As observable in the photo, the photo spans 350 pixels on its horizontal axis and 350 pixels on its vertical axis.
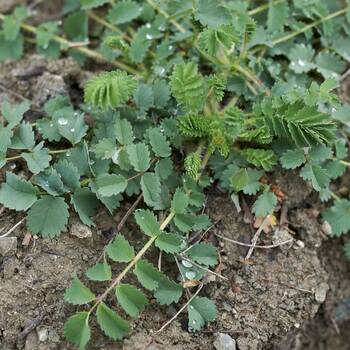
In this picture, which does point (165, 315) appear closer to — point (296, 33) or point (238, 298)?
point (238, 298)

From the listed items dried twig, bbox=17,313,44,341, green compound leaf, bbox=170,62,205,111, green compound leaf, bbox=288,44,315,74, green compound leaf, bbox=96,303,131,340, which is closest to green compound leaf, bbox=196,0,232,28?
green compound leaf, bbox=170,62,205,111

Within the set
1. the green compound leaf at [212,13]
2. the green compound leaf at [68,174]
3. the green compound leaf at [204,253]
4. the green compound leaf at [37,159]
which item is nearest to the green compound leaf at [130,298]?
the green compound leaf at [204,253]

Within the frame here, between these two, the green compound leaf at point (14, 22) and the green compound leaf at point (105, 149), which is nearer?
the green compound leaf at point (105, 149)

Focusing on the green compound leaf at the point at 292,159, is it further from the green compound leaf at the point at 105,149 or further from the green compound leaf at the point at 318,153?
the green compound leaf at the point at 105,149

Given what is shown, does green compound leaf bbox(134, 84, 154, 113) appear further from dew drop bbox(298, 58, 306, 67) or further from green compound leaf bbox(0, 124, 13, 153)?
dew drop bbox(298, 58, 306, 67)

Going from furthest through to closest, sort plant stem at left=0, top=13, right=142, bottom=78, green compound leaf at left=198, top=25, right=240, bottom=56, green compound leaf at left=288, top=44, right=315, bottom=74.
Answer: plant stem at left=0, top=13, right=142, bottom=78 → green compound leaf at left=288, top=44, right=315, bottom=74 → green compound leaf at left=198, top=25, right=240, bottom=56

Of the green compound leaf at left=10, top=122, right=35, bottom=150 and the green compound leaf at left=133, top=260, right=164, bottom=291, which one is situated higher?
the green compound leaf at left=10, top=122, right=35, bottom=150
